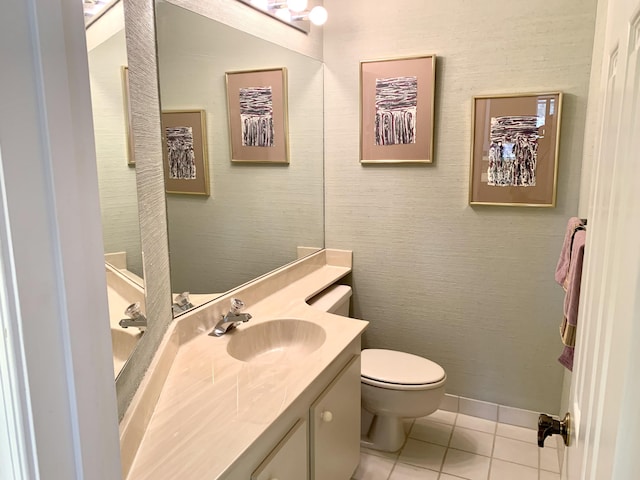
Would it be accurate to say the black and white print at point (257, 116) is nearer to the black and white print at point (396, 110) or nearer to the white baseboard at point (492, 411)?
the black and white print at point (396, 110)

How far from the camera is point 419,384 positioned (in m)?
2.05

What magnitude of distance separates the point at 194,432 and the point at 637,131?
1031mm

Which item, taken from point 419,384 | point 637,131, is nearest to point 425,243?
point 419,384

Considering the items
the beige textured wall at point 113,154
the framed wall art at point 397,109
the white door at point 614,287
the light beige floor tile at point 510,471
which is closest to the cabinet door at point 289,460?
the beige textured wall at point 113,154

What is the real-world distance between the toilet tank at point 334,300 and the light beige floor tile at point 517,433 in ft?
3.33

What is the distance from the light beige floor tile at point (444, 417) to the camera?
97.6 inches

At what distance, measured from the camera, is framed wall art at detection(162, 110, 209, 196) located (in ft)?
5.01

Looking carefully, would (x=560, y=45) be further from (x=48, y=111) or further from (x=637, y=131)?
(x=48, y=111)

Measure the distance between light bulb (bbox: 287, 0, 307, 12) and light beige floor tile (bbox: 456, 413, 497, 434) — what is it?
2.29 meters

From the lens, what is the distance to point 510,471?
6.85ft

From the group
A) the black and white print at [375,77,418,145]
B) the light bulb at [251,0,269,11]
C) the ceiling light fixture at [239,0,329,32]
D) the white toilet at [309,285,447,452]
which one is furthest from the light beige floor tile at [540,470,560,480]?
the light bulb at [251,0,269,11]

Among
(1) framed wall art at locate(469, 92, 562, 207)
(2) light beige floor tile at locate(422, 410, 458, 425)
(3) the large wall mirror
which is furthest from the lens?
(2) light beige floor tile at locate(422, 410, 458, 425)

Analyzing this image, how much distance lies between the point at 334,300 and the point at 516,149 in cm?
116

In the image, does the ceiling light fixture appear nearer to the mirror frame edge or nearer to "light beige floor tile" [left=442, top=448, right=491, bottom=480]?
the mirror frame edge
